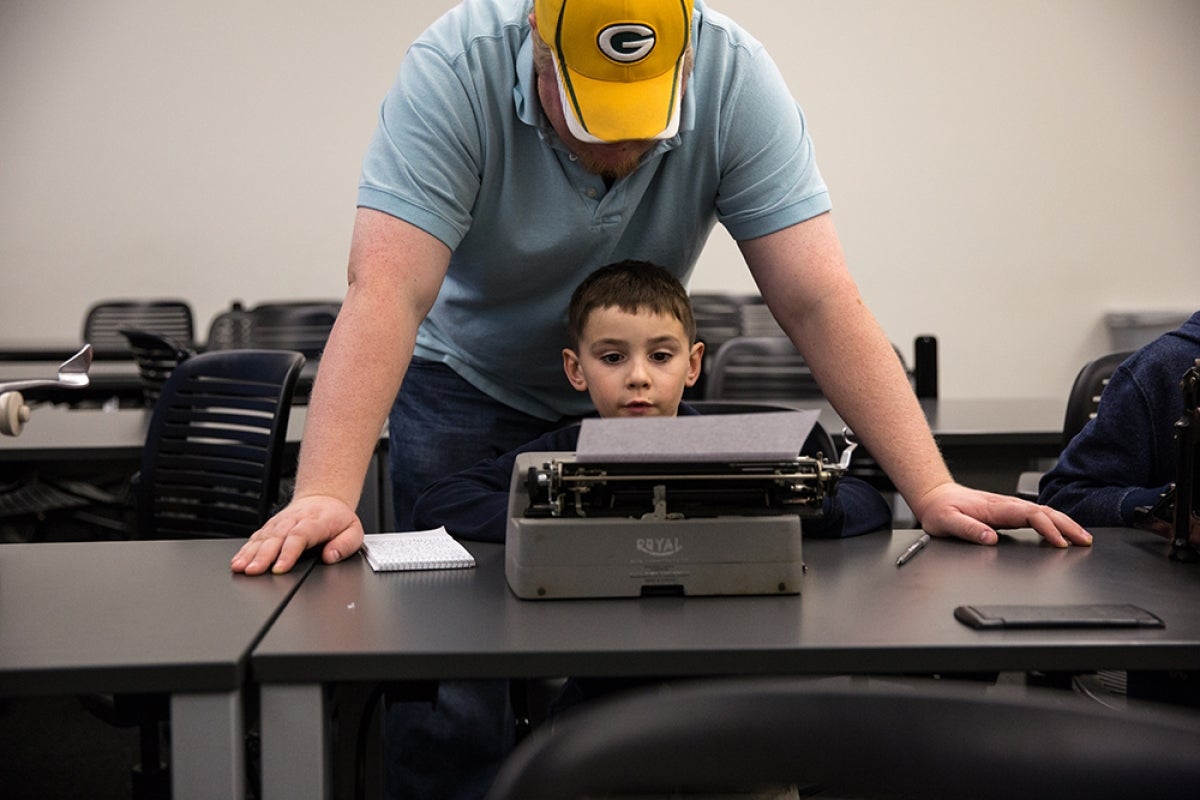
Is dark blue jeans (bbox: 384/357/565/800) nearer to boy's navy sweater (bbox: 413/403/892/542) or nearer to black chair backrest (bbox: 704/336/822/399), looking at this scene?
boy's navy sweater (bbox: 413/403/892/542)

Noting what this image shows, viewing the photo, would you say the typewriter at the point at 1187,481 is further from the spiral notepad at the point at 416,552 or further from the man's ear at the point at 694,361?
the spiral notepad at the point at 416,552

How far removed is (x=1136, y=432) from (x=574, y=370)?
84 cm

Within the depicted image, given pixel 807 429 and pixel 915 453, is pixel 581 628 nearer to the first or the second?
pixel 807 429

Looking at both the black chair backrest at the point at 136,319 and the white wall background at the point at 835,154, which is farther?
the white wall background at the point at 835,154

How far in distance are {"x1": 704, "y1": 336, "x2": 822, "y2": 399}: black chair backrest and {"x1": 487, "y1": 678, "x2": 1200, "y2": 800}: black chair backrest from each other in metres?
3.02

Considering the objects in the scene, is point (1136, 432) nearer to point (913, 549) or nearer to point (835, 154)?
point (913, 549)

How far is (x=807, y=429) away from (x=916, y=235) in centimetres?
625

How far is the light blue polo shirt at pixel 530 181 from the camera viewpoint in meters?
1.76

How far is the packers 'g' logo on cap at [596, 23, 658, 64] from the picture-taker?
1.58 metres

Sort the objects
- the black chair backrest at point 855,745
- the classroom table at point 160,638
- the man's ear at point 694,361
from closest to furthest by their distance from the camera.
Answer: the black chair backrest at point 855,745
the classroom table at point 160,638
the man's ear at point 694,361

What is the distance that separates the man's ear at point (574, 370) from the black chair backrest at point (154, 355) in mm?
2030

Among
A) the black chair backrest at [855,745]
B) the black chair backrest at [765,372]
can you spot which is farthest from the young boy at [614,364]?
the black chair backrest at [765,372]

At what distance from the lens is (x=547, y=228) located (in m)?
1.90

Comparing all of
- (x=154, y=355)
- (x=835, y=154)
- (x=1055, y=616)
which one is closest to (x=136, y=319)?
(x=154, y=355)
